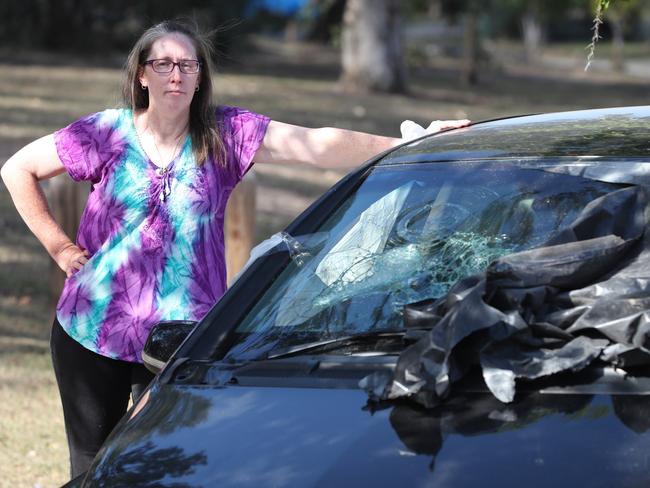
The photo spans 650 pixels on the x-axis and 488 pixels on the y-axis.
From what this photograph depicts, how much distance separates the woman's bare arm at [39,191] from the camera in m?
4.15

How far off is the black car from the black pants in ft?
2.22

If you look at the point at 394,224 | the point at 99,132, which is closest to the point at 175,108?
the point at 99,132

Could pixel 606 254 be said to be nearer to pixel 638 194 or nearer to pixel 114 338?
pixel 638 194

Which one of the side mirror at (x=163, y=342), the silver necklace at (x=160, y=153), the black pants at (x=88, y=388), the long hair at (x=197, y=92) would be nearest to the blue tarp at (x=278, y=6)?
the long hair at (x=197, y=92)

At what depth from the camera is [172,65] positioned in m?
4.03

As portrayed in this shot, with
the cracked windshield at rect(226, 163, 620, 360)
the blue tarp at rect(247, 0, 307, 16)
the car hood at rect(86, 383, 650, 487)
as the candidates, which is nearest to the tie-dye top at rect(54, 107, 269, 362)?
the cracked windshield at rect(226, 163, 620, 360)

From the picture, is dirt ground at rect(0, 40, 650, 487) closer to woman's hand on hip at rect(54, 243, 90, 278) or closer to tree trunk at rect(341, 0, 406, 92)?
tree trunk at rect(341, 0, 406, 92)

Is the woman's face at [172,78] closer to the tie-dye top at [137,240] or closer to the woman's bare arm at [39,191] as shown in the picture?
the tie-dye top at [137,240]

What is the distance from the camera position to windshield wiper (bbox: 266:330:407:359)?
124 inches

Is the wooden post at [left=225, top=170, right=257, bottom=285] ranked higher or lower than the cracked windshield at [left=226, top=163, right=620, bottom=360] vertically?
lower

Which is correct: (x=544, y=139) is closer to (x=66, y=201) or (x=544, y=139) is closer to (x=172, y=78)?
Answer: (x=172, y=78)

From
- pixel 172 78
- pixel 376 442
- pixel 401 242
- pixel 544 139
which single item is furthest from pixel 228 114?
pixel 376 442

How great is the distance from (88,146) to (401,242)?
116cm

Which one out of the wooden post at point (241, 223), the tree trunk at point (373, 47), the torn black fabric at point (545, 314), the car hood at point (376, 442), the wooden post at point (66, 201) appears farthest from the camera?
the tree trunk at point (373, 47)
